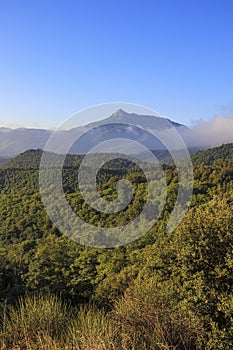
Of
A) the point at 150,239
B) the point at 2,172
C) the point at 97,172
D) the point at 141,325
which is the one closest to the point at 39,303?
the point at 141,325

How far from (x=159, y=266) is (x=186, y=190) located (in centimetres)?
3440

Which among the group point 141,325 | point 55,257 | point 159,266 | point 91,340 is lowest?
point 55,257

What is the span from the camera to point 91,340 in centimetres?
422

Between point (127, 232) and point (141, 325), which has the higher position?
point (141, 325)

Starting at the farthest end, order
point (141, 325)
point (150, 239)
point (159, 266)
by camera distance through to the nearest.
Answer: point (150, 239) < point (159, 266) < point (141, 325)

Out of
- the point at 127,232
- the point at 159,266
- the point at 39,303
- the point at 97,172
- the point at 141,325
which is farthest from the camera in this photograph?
the point at 97,172

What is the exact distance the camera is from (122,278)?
80.5 feet

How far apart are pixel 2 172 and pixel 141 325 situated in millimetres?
84324

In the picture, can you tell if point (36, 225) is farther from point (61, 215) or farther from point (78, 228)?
point (78, 228)

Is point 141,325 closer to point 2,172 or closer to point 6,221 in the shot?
point 6,221

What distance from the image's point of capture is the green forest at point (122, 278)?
534 cm

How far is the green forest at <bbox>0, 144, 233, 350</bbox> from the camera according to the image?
5344mm

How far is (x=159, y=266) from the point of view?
44.3 ft

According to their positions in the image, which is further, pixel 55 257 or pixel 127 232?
pixel 127 232
